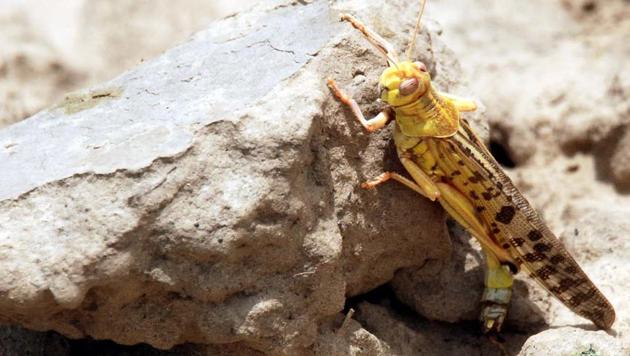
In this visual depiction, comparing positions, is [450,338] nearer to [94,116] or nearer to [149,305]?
[149,305]

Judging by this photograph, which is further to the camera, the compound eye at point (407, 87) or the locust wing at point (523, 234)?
the locust wing at point (523, 234)

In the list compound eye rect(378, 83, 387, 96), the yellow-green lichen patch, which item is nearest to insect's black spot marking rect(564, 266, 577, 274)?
compound eye rect(378, 83, 387, 96)

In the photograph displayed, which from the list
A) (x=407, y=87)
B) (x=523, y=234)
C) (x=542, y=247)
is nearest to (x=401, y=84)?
(x=407, y=87)

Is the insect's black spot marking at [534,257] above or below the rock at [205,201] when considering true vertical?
below

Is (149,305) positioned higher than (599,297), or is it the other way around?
(149,305)

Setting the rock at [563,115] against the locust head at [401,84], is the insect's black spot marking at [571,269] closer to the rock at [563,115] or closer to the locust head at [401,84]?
the rock at [563,115]

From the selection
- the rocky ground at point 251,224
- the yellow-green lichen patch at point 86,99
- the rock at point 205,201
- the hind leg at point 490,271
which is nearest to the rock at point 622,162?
the rocky ground at point 251,224

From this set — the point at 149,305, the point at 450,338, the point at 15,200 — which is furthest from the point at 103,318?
the point at 450,338
